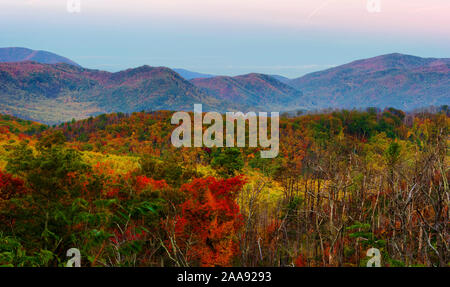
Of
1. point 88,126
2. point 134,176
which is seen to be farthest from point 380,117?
point 134,176

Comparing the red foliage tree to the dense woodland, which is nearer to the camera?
the dense woodland

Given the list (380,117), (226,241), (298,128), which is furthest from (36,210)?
(380,117)

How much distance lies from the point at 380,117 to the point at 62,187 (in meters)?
100

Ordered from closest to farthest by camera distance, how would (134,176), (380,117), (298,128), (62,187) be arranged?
(62,187) → (134,176) → (298,128) → (380,117)

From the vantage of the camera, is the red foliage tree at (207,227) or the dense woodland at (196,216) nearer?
the dense woodland at (196,216)

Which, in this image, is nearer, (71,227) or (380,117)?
(71,227)

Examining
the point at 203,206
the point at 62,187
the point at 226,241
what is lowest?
the point at 226,241

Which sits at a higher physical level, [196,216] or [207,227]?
[196,216]
